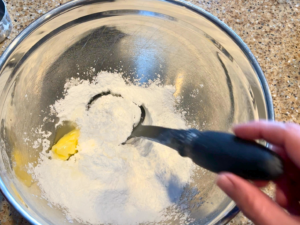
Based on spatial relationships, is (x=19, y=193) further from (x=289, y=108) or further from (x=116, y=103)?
(x=289, y=108)

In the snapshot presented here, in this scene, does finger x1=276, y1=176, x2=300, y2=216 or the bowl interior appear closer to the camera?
finger x1=276, y1=176, x2=300, y2=216

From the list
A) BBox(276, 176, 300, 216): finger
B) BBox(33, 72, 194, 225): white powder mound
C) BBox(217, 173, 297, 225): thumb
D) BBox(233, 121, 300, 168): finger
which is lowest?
BBox(276, 176, 300, 216): finger

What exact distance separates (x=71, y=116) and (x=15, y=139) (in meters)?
0.30

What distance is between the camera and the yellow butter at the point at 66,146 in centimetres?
106

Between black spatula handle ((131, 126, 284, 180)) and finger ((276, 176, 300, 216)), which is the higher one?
black spatula handle ((131, 126, 284, 180))

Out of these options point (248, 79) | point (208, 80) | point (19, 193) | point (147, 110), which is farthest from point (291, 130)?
point (19, 193)

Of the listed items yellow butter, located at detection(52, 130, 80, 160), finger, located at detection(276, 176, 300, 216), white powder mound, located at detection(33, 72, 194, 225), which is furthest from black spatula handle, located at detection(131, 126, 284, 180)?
yellow butter, located at detection(52, 130, 80, 160)

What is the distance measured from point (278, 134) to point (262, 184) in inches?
6.4

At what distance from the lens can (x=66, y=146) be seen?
1076mm

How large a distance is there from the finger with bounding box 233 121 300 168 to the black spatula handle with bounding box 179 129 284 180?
0.05 meters

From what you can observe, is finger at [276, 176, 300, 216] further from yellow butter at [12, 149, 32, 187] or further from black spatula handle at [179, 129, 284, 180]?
yellow butter at [12, 149, 32, 187]

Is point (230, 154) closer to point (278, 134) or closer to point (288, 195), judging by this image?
point (278, 134)

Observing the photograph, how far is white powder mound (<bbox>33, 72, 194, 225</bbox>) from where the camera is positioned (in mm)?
977

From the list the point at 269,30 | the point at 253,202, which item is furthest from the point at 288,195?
the point at 269,30
